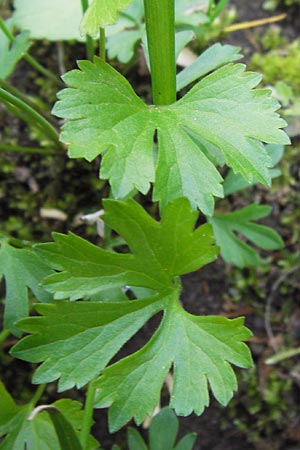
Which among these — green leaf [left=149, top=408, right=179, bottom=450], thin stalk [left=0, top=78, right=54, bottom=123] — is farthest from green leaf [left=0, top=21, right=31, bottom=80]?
green leaf [left=149, top=408, right=179, bottom=450]

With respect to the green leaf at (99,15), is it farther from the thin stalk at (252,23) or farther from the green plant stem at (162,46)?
the thin stalk at (252,23)

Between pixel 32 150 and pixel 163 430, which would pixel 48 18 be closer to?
pixel 32 150

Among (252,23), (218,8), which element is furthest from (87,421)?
(252,23)

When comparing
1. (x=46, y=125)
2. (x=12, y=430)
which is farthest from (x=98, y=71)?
(x=12, y=430)

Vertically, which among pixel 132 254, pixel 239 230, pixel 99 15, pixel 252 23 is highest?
pixel 99 15

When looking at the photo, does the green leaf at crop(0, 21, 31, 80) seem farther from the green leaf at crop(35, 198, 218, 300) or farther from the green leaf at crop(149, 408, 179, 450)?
the green leaf at crop(149, 408, 179, 450)

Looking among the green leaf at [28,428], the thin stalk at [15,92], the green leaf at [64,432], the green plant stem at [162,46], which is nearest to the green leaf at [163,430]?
the green leaf at [28,428]
